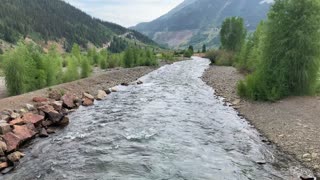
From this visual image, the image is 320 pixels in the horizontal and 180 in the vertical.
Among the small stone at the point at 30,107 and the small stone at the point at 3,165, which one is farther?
the small stone at the point at 30,107

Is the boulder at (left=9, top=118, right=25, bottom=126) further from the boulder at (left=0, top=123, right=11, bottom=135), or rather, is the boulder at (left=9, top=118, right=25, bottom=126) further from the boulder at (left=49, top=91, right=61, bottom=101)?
the boulder at (left=49, top=91, right=61, bottom=101)

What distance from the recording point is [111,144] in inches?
822

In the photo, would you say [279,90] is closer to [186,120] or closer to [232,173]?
[186,120]

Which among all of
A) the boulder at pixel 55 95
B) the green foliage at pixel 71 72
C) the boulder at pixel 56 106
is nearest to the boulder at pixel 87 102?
the boulder at pixel 55 95

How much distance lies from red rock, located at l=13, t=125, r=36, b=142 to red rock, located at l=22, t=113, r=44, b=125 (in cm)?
103

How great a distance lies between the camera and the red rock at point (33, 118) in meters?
24.3

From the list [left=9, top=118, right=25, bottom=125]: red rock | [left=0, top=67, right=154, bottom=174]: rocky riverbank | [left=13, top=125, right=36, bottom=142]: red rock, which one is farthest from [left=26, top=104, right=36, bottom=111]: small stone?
[left=13, top=125, right=36, bottom=142]: red rock

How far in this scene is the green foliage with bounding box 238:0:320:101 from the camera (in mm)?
31000

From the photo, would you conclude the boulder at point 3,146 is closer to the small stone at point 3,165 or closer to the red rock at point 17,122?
the small stone at point 3,165

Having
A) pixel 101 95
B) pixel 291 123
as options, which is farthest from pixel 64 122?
pixel 291 123

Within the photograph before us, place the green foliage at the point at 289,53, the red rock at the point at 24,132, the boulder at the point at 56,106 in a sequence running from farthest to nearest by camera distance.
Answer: the green foliage at the point at 289,53, the boulder at the point at 56,106, the red rock at the point at 24,132

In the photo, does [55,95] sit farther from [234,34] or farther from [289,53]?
[234,34]

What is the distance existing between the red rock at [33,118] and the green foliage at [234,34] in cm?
8589

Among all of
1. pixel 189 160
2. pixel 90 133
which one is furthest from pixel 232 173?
pixel 90 133
